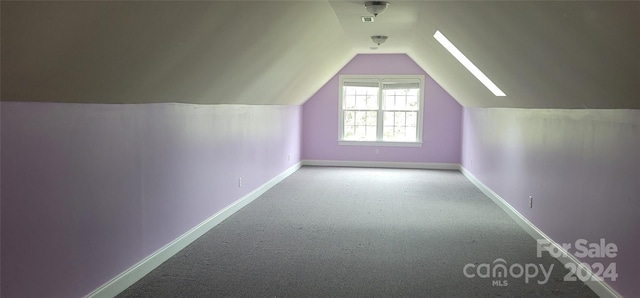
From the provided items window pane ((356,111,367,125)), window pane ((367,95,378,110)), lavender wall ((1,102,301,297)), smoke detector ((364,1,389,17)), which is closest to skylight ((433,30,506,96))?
smoke detector ((364,1,389,17))

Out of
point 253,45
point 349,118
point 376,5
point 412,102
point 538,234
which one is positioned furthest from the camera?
point 349,118

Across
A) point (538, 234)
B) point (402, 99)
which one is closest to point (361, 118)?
point (402, 99)

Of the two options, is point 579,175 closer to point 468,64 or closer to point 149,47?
point 468,64

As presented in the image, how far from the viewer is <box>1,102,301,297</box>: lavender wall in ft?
7.57

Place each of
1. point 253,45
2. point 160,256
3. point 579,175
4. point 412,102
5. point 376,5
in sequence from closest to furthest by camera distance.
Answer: point 579,175 < point 160,256 < point 253,45 < point 376,5 < point 412,102

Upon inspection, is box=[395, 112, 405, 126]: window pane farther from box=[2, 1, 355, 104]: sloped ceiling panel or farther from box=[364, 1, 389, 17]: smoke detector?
box=[364, 1, 389, 17]: smoke detector

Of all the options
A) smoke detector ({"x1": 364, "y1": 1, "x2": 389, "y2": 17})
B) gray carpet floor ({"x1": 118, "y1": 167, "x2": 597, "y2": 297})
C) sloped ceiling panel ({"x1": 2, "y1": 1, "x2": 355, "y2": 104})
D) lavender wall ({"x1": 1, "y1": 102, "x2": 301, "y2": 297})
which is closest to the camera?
sloped ceiling panel ({"x1": 2, "y1": 1, "x2": 355, "y2": 104})

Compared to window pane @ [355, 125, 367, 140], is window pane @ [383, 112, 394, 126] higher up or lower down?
higher up

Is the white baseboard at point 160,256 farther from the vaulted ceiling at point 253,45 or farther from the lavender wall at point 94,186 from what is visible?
the vaulted ceiling at point 253,45

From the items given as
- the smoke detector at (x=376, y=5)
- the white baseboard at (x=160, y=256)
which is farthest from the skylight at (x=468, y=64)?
the white baseboard at (x=160, y=256)

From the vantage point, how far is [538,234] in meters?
4.25

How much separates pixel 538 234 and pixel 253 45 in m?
2.98

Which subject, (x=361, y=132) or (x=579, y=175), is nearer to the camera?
(x=579, y=175)

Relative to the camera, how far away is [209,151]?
463cm
